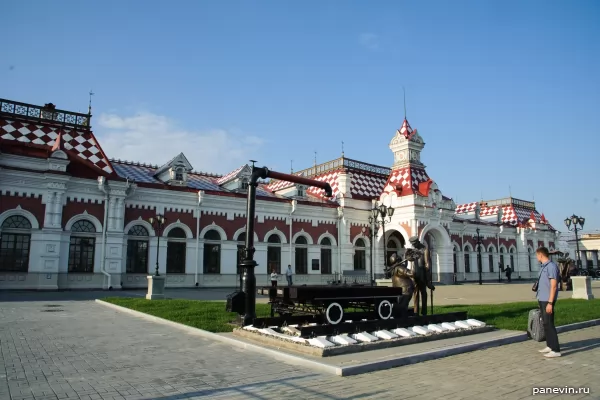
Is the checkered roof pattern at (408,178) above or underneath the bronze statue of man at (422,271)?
above

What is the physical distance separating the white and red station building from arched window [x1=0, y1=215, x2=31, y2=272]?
42 millimetres

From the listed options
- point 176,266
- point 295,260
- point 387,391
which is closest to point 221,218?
point 176,266

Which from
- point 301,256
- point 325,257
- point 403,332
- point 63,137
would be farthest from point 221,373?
point 325,257

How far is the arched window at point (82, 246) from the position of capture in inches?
870

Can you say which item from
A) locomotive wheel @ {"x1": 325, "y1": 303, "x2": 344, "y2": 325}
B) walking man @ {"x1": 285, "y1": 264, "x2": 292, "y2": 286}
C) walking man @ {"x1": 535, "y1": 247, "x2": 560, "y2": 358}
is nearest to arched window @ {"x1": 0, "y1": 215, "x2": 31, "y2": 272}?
walking man @ {"x1": 285, "y1": 264, "x2": 292, "y2": 286}

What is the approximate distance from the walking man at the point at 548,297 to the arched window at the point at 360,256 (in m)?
24.4

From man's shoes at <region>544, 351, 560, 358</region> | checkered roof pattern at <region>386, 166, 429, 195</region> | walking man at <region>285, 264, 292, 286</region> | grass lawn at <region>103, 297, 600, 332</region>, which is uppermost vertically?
checkered roof pattern at <region>386, 166, 429, 195</region>

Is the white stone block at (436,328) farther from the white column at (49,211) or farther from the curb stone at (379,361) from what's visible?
the white column at (49,211)

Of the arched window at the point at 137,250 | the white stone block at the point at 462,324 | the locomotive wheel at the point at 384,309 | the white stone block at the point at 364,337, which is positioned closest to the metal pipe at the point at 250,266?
the white stone block at the point at 364,337

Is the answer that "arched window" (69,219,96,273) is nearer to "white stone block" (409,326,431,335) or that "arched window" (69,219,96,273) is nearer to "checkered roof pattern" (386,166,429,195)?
"white stone block" (409,326,431,335)

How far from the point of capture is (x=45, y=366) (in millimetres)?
6598

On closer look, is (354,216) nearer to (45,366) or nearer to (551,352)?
(551,352)

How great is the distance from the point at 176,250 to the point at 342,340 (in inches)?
772

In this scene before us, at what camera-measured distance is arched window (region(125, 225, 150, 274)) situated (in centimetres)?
2389
